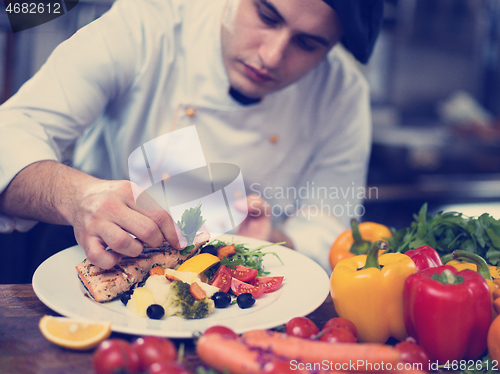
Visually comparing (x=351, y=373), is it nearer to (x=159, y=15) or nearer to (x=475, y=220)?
(x=475, y=220)

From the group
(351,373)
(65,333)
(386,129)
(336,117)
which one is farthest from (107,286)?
(386,129)

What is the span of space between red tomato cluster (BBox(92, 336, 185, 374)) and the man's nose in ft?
2.85

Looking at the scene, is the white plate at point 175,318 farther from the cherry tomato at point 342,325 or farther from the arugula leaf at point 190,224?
the arugula leaf at point 190,224

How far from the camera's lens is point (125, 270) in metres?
0.85

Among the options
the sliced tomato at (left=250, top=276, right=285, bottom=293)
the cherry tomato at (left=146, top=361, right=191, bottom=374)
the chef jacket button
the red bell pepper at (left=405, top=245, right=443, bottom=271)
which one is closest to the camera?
the cherry tomato at (left=146, top=361, right=191, bottom=374)

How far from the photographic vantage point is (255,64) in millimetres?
1242

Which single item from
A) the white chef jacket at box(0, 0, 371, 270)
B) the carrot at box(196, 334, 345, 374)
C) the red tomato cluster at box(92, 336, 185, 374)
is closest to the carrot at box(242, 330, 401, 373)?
the carrot at box(196, 334, 345, 374)

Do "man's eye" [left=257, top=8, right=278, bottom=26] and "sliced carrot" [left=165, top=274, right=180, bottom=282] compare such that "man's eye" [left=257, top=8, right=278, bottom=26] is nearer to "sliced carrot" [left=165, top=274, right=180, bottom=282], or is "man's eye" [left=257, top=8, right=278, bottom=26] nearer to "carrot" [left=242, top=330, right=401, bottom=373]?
"sliced carrot" [left=165, top=274, right=180, bottom=282]

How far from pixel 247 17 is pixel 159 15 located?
385mm

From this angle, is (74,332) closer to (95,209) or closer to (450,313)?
(95,209)

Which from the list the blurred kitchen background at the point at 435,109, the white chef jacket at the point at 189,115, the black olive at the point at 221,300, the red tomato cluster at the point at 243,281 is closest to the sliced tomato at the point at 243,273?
the red tomato cluster at the point at 243,281

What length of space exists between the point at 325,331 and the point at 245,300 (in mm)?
193

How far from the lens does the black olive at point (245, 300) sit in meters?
0.80

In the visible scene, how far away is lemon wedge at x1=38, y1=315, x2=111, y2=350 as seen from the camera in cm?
61
